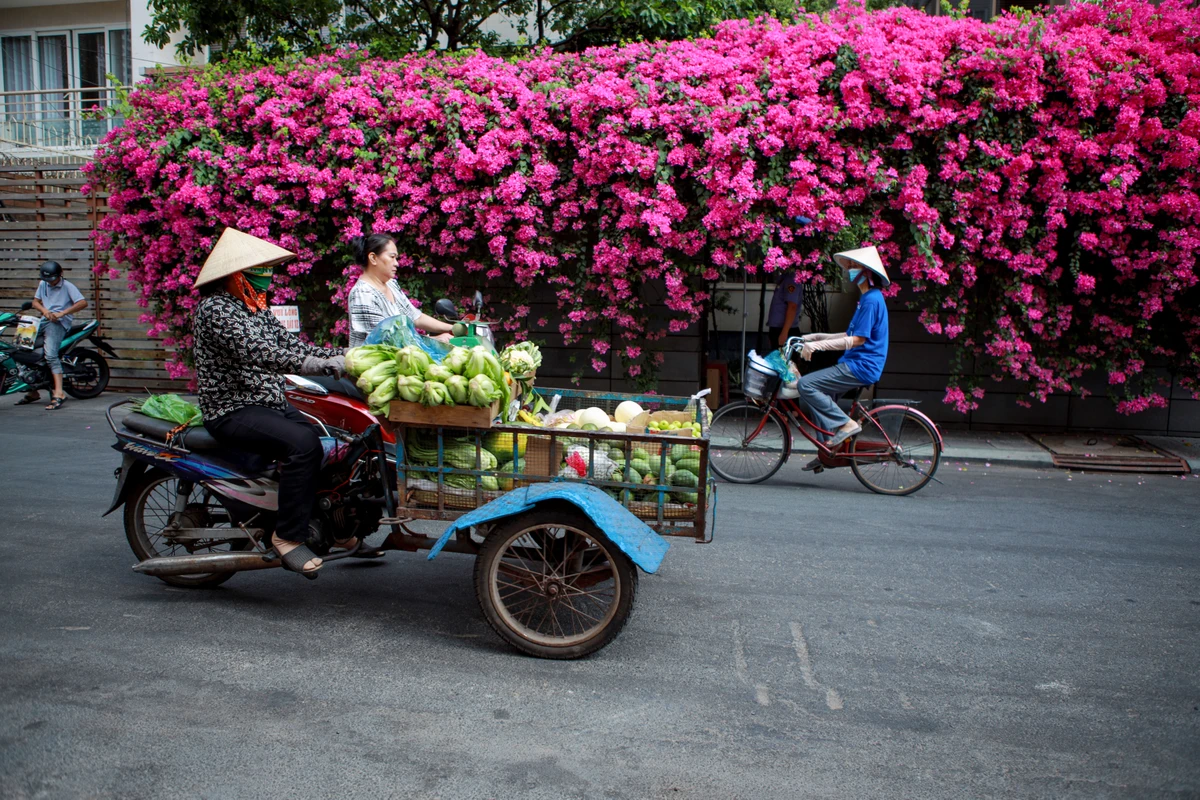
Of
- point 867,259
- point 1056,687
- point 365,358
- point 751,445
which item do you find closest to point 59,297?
point 751,445

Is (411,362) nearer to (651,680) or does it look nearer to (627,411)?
(627,411)

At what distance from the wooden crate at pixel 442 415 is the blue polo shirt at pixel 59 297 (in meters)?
9.86

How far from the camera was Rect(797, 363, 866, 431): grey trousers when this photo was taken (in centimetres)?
734

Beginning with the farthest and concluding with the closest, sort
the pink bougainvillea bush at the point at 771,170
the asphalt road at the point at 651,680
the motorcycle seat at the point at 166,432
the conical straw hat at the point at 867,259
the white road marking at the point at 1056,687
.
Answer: the pink bougainvillea bush at the point at 771,170
the conical straw hat at the point at 867,259
the motorcycle seat at the point at 166,432
the white road marking at the point at 1056,687
the asphalt road at the point at 651,680

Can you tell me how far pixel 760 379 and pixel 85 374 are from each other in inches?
377

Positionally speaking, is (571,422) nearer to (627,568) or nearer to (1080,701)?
(627,568)

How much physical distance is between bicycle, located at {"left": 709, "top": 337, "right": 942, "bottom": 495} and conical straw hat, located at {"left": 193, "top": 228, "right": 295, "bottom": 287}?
12.7ft

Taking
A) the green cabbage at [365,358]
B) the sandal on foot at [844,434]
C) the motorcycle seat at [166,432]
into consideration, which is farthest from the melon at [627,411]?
the sandal on foot at [844,434]

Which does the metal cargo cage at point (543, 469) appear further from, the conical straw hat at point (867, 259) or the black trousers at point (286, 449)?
the conical straw hat at point (867, 259)

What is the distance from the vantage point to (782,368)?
7.48 m

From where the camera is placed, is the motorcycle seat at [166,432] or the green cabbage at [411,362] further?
the motorcycle seat at [166,432]

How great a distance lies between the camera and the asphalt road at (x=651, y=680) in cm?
296

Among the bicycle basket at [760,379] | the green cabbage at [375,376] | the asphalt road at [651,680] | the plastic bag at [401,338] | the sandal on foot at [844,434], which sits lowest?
the asphalt road at [651,680]

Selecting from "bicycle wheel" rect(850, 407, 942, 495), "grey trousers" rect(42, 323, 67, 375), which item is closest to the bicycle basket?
"bicycle wheel" rect(850, 407, 942, 495)
